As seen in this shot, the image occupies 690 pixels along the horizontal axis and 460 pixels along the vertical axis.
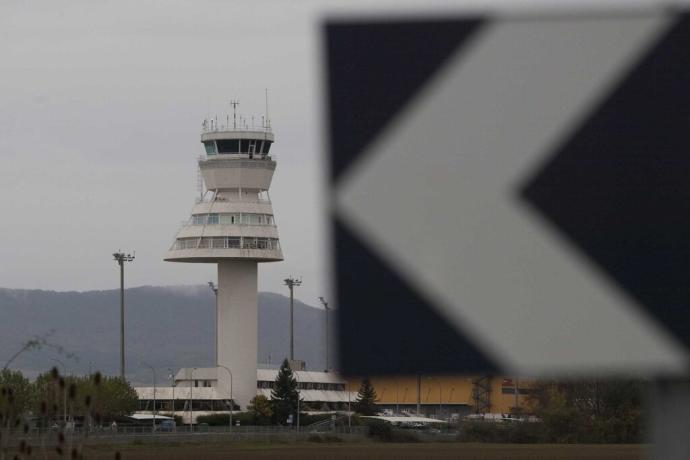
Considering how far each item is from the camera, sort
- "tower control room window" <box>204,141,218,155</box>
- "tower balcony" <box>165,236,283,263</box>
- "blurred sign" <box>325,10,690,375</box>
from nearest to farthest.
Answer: "blurred sign" <box>325,10,690,375</box>
"tower balcony" <box>165,236,283,263</box>
"tower control room window" <box>204,141,218,155</box>

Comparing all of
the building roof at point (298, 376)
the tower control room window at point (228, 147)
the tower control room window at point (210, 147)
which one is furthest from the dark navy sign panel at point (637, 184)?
the building roof at point (298, 376)

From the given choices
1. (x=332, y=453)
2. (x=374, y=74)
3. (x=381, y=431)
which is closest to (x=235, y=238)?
(x=381, y=431)

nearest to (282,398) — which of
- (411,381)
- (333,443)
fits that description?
(333,443)

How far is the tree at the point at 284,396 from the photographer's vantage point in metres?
152

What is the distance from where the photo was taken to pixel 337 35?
3.24m

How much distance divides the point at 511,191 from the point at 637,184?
280mm

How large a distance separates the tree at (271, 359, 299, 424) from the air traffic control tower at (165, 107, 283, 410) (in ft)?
9.79

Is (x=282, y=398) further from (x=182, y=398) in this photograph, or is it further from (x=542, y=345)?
(x=542, y=345)

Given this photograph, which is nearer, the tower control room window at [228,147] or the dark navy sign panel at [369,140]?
the dark navy sign panel at [369,140]

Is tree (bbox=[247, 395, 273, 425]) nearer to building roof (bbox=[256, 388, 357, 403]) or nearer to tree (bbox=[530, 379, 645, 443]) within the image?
building roof (bbox=[256, 388, 357, 403])

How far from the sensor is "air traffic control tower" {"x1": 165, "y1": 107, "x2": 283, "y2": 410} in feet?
494

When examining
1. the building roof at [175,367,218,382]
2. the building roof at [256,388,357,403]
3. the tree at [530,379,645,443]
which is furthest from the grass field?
the building roof at [256,388,357,403]

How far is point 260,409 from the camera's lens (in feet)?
496

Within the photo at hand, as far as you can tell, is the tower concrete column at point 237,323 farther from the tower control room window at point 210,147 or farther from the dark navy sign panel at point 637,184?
the dark navy sign panel at point 637,184
